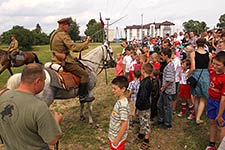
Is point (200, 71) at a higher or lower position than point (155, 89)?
higher

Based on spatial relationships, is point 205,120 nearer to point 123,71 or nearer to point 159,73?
point 159,73

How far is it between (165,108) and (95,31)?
45.5 m

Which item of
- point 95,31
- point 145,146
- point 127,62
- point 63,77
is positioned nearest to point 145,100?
point 145,146

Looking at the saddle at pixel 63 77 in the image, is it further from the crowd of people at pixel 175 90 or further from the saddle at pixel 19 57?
the saddle at pixel 19 57

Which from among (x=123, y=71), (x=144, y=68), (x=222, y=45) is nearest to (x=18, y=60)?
Answer: (x=123, y=71)

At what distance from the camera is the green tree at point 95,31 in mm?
7509

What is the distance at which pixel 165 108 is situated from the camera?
5.31 meters

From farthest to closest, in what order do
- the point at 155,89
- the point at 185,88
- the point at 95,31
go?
the point at 95,31 → the point at 185,88 → the point at 155,89

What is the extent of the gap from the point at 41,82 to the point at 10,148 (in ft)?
2.36

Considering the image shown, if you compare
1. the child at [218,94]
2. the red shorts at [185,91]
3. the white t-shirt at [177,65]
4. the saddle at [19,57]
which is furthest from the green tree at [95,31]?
the saddle at [19,57]

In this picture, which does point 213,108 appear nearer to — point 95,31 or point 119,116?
point 119,116

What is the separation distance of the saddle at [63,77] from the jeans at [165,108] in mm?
2109

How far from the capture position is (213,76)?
3.92 meters

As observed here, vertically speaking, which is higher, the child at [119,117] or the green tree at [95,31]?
the green tree at [95,31]
